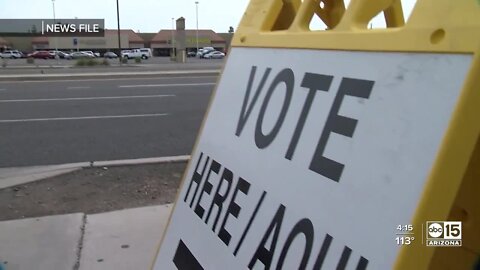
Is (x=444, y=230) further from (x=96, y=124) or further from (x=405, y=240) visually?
(x=96, y=124)

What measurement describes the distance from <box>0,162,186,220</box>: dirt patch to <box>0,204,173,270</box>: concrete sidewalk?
0.77ft

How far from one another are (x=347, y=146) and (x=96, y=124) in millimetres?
7977

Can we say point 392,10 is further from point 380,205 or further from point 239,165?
point 380,205

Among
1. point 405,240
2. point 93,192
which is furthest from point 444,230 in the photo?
point 93,192

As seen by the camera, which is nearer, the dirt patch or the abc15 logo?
the abc15 logo

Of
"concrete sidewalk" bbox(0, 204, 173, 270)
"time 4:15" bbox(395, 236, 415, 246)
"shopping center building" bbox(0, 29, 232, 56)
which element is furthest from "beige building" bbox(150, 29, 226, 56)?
"time 4:15" bbox(395, 236, 415, 246)

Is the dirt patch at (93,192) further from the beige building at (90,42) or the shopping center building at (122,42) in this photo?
the beige building at (90,42)

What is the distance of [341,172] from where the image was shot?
1080 mm

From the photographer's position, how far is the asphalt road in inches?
257

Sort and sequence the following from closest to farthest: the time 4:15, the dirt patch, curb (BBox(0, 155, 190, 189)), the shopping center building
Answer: the time 4:15, the dirt patch, curb (BBox(0, 155, 190, 189)), the shopping center building

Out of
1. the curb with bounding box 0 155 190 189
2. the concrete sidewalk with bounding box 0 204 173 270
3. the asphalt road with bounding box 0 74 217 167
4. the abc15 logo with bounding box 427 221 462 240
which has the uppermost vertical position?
the abc15 logo with bounding box 427 221 462 240

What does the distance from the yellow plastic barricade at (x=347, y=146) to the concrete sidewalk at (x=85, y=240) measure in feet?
5.68

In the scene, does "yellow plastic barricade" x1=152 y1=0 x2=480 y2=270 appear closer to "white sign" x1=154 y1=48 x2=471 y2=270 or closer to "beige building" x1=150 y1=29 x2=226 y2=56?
"white sign" x1=154 y1=48 x2=471 y2=270

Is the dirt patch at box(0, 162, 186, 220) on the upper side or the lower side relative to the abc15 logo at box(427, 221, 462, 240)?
lower
